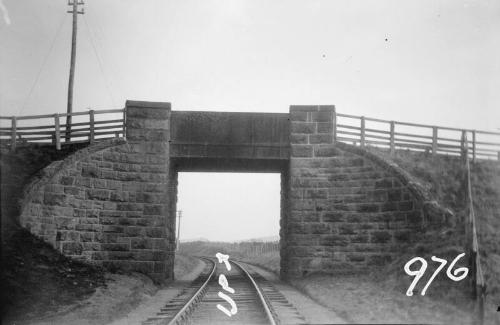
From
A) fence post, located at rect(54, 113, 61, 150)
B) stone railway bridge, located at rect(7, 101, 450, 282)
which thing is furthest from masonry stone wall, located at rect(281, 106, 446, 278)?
fence post, located at rect(54, 113, 61, 150)

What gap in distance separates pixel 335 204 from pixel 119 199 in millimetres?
6975

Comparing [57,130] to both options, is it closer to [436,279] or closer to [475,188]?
[436,279]

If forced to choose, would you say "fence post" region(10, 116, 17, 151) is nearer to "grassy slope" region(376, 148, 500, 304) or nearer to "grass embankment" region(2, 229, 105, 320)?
"grass embankment" region(2, 229, 105, 320)

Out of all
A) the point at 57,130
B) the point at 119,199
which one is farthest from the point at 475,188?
the point at 57,130

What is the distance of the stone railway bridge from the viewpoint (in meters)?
15.7

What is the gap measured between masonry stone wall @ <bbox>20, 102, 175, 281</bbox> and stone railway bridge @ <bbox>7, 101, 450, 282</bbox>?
31mm

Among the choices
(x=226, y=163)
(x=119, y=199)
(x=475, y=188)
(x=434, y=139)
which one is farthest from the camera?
(x=434, y=139)

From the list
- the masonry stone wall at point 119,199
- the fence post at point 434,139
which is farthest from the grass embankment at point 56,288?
the fence post at point 434,139

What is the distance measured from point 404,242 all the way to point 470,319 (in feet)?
20.5

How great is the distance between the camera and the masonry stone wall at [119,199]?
1544 cm

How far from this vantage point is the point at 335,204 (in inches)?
674

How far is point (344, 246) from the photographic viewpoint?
1681cm

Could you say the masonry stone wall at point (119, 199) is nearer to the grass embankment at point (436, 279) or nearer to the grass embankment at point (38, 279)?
the grass embankment at point (38, 279)

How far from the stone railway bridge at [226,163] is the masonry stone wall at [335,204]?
0.03m
